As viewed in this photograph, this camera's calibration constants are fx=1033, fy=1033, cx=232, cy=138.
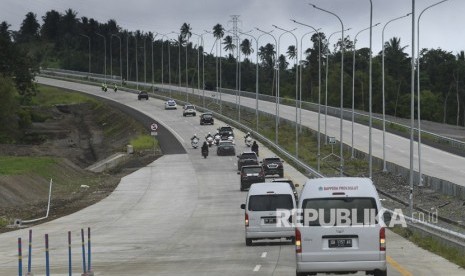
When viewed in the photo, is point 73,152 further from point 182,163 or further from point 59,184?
point 59,184

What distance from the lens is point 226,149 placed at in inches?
3442

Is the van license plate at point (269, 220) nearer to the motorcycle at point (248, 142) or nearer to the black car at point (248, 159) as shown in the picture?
the black car at point (248, 159)

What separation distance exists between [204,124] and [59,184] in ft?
157

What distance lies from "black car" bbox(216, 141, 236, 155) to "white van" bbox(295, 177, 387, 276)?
68.4 metres

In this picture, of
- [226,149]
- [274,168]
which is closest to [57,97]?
[226,149]

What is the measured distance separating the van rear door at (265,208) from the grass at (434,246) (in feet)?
13.3

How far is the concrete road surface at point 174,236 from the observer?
81.8ft

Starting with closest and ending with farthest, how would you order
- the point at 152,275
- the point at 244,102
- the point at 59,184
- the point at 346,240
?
1. the point at 346,240
2. the point at 152,275
3. the point at 59,184
4. the point at 244,102

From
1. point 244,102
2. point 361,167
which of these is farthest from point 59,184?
point 244,102

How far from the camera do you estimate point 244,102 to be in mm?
155625

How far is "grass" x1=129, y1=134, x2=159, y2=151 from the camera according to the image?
9638 cm

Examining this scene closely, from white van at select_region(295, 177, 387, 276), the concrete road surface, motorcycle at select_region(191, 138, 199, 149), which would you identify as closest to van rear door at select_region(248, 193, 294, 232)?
the concrete road surface

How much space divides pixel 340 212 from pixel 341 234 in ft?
1.41

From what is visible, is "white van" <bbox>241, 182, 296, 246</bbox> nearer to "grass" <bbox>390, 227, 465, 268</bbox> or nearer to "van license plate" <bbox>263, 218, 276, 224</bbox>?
"van license plate" <bbox>263, 218, 276, 224</bbox>
